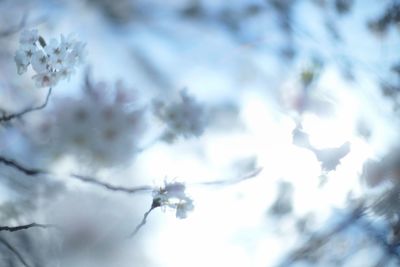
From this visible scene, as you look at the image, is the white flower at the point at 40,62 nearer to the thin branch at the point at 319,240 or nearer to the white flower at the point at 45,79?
the white flower at the point at 45,79

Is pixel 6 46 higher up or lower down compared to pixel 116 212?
higher up

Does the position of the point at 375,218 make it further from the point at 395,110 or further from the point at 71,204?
the point at 71,204

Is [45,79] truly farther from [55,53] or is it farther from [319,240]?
[319,240]

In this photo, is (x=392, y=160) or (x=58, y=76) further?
(x=392, y=160)

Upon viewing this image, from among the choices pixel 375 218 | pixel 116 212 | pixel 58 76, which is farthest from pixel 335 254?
pixel 58 76

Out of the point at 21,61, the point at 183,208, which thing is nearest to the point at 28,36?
the point at 21,61

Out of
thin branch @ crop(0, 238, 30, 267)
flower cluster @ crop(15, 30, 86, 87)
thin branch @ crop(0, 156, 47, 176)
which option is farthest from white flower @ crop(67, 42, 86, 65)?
thin branch @ crop(0, 238, 30, 267)

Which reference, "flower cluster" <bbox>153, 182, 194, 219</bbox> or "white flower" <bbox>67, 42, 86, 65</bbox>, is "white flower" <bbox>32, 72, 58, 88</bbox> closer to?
"white flower" <bbox>67, 42, 86, 65</bbox>

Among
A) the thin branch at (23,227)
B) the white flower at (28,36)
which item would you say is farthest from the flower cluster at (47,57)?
the thin branch at (23,227)
